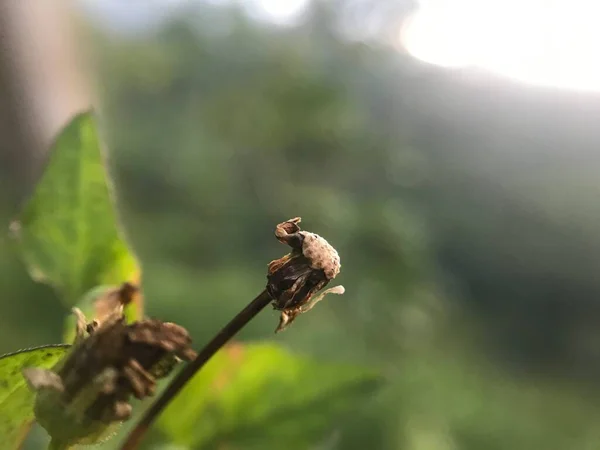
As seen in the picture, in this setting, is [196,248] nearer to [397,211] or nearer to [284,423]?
[397,211]

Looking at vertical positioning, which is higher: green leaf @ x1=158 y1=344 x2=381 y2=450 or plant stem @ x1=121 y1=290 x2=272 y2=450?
plant stem @ x1=121 y1=290 x2=272 y2=450

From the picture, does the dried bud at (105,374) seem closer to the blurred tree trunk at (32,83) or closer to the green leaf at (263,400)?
the green leaf at (263,400)

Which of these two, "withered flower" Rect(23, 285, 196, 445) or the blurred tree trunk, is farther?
Result: the blurred tree trunk

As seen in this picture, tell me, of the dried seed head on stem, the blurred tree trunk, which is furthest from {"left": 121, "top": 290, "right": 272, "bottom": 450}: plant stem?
the blurred tree trunk

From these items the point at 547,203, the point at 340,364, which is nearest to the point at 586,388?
the point at 547,203

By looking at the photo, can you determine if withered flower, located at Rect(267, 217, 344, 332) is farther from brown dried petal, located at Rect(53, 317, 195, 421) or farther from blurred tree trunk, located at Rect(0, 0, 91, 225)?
blurred tree trunk, located at Rect(0, 0, 91, 225)

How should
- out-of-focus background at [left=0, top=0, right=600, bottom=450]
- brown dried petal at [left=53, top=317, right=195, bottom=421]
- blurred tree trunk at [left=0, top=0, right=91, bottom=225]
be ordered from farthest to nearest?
1. out-of-focus background at [left=0, top=0, right=600, bottom=450]
2. blurred tree trunk at [left=0, top=0, right=91, bottom=225]
3. brown dried petal at [left=53, top=317, right=195, bottom=421]

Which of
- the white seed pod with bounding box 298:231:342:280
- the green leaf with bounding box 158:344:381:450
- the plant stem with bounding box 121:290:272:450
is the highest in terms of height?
the white seed pod with bounding box 298:231:342:280

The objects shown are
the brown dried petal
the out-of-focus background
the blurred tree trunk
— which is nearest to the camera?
the brown dried petal
